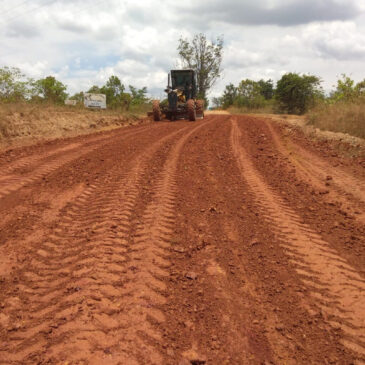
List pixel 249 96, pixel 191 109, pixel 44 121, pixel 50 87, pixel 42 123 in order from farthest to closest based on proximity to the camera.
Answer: pixel 249 96 → pixel 50 87 → pixel 191 109 → pixel 44 121 → pixel 42 123

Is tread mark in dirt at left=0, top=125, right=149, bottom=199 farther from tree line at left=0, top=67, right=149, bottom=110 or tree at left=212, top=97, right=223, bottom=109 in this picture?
tree at left=212, top=97, right=223, bottom=109

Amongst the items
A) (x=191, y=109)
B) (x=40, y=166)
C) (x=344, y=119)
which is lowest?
(x=40, y=166)

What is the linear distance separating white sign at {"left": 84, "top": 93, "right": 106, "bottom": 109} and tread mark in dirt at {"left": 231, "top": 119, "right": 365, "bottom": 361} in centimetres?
1522

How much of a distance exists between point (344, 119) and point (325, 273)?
34.8 ft

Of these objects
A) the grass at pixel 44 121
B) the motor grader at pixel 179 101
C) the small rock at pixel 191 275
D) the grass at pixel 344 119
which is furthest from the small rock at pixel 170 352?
the motor grader at pixel 179 101

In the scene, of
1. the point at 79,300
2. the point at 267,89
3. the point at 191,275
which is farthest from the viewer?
the point at 267,89

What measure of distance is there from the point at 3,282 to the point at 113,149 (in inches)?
251

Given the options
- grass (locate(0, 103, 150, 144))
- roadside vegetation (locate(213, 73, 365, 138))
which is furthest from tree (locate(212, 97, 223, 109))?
grass (locate(0, 103, 150, 144))

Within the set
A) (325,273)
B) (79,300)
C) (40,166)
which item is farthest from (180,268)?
(40,166)

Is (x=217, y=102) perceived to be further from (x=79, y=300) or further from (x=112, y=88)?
(x=79, y=300)

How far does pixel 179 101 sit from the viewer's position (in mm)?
20156

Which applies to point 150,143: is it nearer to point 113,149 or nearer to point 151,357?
point 113,149

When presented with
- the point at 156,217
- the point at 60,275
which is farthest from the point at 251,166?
the point at 60,275

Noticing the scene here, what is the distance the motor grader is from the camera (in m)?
18.7
